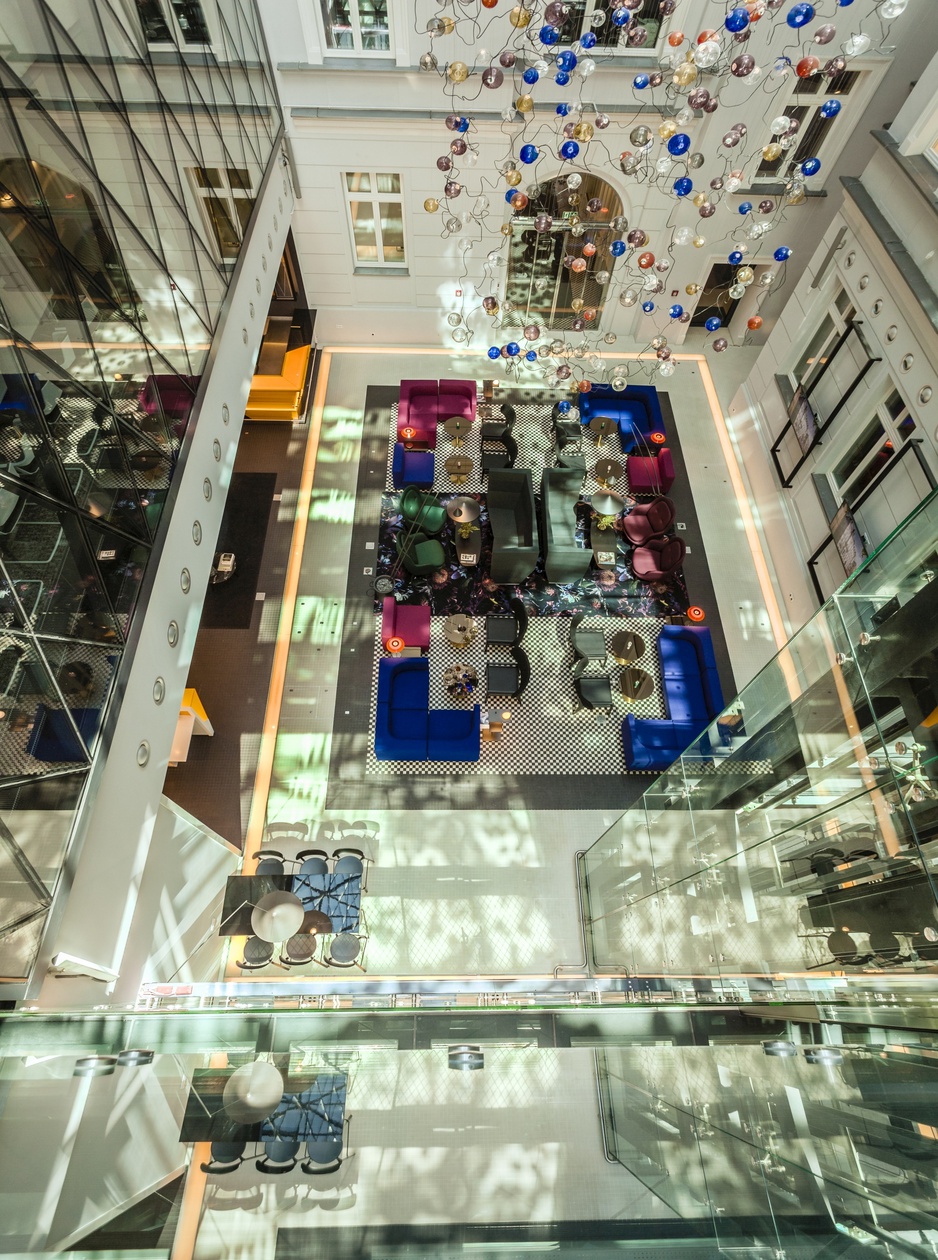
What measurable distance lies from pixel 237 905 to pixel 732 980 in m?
5.35

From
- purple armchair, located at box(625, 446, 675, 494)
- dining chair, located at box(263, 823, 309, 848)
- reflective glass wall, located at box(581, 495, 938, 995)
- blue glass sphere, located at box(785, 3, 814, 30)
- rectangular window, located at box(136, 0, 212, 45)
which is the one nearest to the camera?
reflective glass wall, located at box(581, 495, 938, 995)

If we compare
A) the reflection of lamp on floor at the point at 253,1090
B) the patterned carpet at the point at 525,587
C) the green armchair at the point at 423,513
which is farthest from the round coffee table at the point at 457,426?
the reflection of lamp on floor at the point at 253,1090

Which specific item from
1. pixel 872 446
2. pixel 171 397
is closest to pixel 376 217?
pixel 171 397

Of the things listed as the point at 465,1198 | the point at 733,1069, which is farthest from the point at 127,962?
the point at 733,1069

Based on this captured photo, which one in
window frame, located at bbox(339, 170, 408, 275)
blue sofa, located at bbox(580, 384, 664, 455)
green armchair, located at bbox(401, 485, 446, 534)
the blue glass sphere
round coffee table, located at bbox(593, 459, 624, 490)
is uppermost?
window frame, located at bbox(339, 170, 408, 275)

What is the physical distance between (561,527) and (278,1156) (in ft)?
28.5

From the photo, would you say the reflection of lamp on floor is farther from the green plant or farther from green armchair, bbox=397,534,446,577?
the green plant

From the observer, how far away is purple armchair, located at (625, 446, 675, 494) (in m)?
11.4

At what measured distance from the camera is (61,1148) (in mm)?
3445

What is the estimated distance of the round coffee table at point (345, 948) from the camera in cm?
764

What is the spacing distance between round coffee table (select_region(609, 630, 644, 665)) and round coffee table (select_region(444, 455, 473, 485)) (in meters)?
3.57

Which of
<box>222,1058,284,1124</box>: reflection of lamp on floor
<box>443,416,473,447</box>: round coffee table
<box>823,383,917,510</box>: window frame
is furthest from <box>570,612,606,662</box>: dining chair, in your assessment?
<box>222,1058,284,1124</box>: reflection of lamp on floor

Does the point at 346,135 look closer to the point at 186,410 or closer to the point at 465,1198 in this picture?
the point at 186,410

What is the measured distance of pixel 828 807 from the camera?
4203 mm
